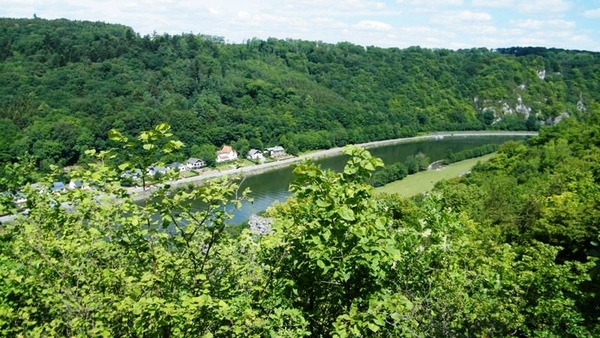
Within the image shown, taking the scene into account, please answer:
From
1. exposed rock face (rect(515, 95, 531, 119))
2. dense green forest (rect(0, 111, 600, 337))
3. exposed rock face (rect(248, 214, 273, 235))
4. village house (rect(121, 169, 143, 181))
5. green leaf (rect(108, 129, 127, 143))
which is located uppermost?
green leaf (rect(108, 129, 127, 143))

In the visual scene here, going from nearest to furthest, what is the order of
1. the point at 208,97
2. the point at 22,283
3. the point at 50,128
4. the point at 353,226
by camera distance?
the point at 353,226, the point at 22,283, the point at 50,128, the point at 208,97

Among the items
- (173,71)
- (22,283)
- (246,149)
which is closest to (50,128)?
(246,149)

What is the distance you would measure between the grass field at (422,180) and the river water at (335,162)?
5.78m

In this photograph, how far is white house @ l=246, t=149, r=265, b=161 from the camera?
168 feet

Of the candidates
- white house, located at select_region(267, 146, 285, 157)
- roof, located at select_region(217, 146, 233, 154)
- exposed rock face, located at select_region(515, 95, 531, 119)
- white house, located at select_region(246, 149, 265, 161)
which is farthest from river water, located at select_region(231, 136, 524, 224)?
exposed rock face, located at select_region(515, 95, 531, 119)

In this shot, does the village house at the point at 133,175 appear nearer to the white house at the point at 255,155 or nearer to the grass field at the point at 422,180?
the grass field at the point at 422,180

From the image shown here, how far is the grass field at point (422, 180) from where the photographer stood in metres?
37.3

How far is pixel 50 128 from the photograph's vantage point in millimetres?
42094

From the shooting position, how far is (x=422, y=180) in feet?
136

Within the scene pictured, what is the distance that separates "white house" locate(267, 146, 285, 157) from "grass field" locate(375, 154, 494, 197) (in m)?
16.4

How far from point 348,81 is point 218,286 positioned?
3302 inches

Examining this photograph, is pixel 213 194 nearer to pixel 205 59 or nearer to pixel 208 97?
pixel 208 97

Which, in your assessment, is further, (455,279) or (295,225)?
(455,279)

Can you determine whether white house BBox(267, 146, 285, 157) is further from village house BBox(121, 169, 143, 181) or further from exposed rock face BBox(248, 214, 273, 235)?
village house BBox(121, 169, 143, 181)
